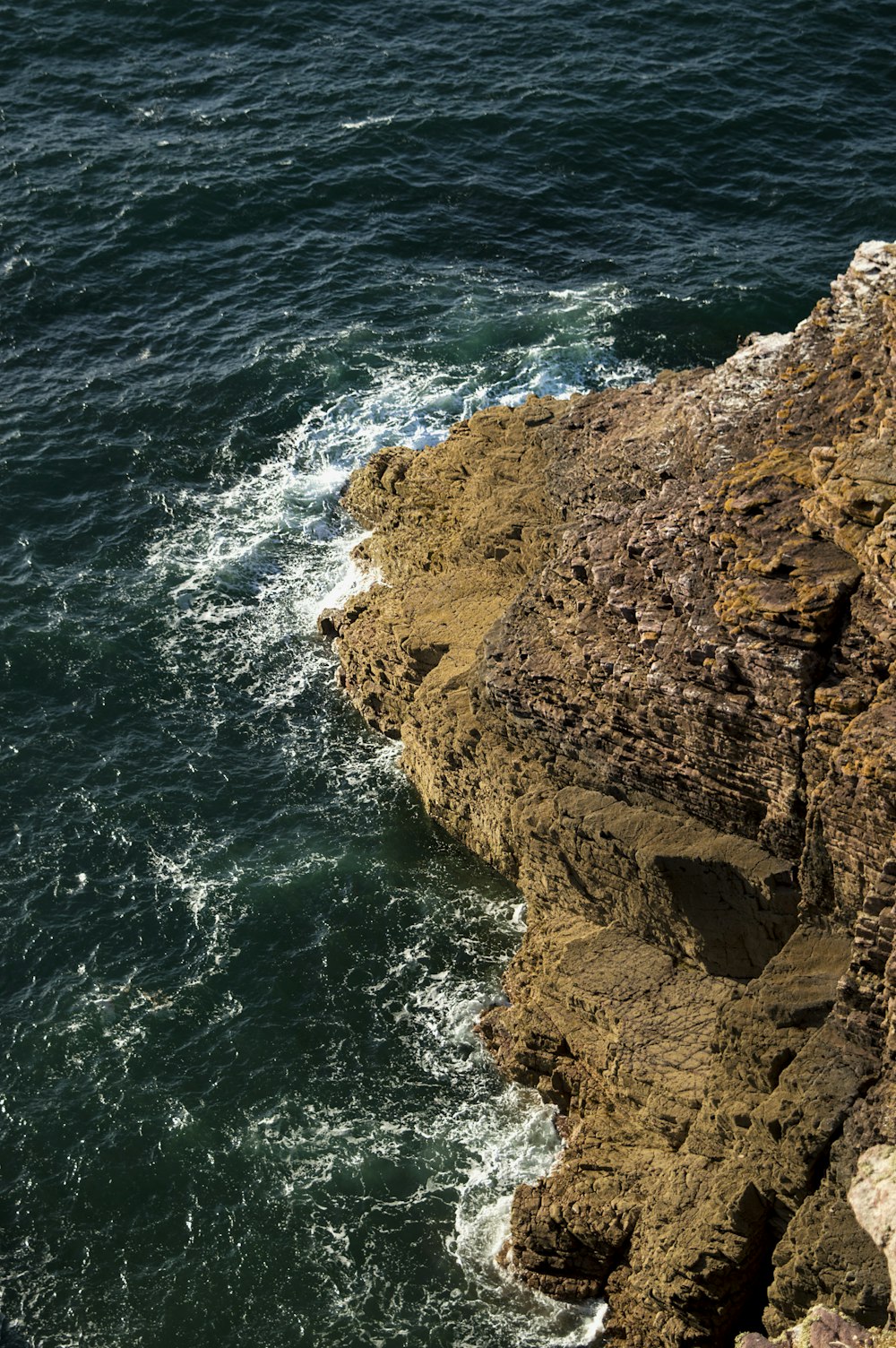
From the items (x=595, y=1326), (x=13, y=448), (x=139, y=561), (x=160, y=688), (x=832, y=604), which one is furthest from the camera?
(x=13, y=448)

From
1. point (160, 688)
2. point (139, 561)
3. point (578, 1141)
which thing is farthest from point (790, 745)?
point (139, 561)

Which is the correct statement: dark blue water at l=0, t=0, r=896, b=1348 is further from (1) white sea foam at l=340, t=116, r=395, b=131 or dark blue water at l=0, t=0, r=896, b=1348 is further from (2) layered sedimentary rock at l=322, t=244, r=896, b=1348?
(2) layered sedimentary rock at l=322, t=244, r=896, b=1348

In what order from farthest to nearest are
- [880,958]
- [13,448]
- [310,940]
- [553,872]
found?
[13,448] → [310,940] → [553,872] → [880,958]

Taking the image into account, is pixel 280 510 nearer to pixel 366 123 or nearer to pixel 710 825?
pixel 710 825

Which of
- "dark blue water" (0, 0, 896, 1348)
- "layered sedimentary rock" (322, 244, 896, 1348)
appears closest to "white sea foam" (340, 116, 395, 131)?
"dark blue water" (0, 0, 896, 1348)

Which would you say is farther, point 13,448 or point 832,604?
point 13,448

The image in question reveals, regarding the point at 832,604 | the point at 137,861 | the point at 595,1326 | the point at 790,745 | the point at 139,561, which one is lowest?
the point at 595,1326

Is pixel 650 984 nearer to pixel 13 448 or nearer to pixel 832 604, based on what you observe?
pixel 832 604
